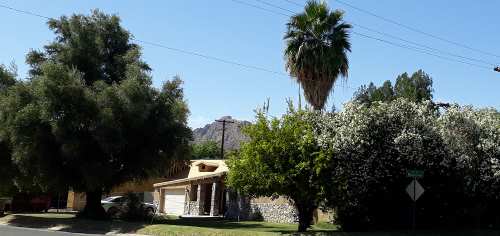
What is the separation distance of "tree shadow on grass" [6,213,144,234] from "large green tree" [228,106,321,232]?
6502 mm

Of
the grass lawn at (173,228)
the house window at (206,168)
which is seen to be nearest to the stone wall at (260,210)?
the grass lawn at (173,228)

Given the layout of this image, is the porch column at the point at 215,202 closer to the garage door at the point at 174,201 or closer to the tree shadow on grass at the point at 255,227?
the garage door at the point at 174,201

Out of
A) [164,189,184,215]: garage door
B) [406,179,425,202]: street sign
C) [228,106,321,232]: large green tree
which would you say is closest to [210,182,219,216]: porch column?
[164,189,184,215]: garage door

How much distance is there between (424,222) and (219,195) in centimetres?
1698

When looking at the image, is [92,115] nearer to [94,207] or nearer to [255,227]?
[94,207]

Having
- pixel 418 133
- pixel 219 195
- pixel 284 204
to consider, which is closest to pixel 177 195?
pixel 219 195

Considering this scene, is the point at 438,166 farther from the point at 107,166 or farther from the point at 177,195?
the point at 177,195

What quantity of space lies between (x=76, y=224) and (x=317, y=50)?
15388 millimetres

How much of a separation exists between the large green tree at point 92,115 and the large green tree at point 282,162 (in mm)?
8338

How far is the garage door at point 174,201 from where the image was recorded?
46875mm

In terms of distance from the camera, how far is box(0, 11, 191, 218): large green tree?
98.4 ft

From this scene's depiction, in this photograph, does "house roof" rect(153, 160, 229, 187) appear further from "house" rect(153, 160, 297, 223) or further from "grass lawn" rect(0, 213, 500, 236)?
"grass lawn" rect(0, 213, 500, 236)

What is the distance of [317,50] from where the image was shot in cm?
3114

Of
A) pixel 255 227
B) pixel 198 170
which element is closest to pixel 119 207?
pixel 255 227
